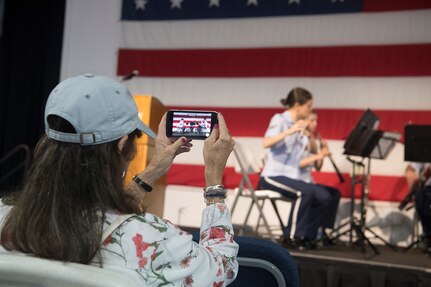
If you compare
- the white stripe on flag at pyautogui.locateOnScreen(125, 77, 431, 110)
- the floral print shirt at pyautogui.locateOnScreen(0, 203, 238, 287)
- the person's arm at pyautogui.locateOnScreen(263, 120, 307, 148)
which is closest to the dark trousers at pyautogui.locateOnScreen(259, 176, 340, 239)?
the person's arm at pyautogui.locateOnScreen(263, 120, 307, 148)

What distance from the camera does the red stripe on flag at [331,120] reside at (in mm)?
4543

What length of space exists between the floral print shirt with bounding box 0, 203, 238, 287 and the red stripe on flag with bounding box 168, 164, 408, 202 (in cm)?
386

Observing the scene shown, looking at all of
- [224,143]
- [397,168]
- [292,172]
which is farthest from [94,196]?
[397,168]

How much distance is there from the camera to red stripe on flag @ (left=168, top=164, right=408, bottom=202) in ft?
14.8

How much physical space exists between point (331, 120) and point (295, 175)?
900 millimetres

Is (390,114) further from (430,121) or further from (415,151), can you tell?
(415,151)

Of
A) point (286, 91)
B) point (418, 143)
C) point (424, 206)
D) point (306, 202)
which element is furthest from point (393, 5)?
point (306, 202)

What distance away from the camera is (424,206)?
395 cm

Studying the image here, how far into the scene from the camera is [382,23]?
15.3 ft

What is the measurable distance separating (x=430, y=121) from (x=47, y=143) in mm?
4106

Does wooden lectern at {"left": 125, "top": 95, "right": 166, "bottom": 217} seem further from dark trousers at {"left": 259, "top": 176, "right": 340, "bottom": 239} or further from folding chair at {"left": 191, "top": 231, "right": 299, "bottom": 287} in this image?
folding chair at {"left": 191, "top": 231, "right": 299, "bottom": 287}

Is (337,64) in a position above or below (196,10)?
below

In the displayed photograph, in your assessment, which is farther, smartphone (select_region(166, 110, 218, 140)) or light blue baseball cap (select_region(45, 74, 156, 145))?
smartphone (select_region(166, 110, 218, 140))

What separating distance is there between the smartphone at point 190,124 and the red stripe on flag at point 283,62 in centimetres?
367
